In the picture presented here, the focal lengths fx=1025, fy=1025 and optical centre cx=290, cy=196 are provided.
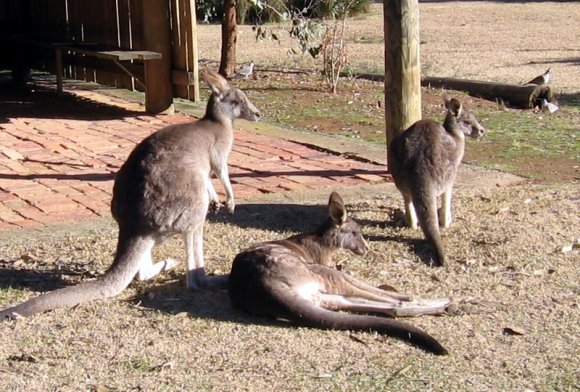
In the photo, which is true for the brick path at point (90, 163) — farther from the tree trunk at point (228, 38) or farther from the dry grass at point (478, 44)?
the dry grass at point (478, 44)

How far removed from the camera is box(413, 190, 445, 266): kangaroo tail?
21.2 ft

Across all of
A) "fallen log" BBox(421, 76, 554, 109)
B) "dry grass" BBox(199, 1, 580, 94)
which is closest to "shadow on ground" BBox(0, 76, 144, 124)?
"dry grass" BBox(199, 1, 580, 94)

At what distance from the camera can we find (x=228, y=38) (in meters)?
14.3

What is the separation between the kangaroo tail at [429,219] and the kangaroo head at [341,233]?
0.65 meters

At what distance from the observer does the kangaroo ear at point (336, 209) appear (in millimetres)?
5879

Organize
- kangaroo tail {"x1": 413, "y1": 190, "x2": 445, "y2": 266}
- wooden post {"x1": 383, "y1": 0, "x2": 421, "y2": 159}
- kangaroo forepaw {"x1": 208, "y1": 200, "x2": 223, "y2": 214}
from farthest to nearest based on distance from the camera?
wooden post {"x1": 383, "y1": 0, "x2": 421, "y2": 159}
kangaroo forepaw {"x1": 208, "y1": 200, "x2": 223, "y2": 214}
kangaroo tail {"x1": 413, "y1": 190, "x2": 445, "y2": 266}

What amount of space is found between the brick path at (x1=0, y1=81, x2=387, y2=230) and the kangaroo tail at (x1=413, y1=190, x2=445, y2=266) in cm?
174

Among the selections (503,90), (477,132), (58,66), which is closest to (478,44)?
(503,90)

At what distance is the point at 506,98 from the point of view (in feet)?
42.6

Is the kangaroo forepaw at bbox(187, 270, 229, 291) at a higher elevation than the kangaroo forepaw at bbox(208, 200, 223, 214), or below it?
below

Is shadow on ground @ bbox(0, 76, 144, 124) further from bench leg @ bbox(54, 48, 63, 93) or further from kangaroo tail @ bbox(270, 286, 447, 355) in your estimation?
kangaroo tail @ bbox(270, 286, 447, 355)

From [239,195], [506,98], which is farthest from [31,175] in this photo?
[506,98]

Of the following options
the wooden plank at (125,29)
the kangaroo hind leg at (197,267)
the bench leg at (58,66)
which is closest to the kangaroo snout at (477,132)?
the kangaroo hind leg at (197,267)

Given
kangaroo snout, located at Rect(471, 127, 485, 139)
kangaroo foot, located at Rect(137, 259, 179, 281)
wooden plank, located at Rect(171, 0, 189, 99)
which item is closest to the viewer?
kangaroo foot, located at Rect(137, 259, 179, 281)
